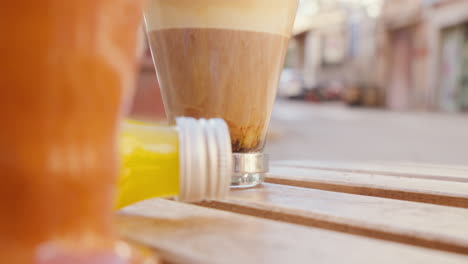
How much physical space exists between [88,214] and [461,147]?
2.36 metres

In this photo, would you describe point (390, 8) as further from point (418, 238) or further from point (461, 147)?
point (418, 238)

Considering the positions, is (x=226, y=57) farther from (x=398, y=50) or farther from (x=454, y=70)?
(x=398, y=50)

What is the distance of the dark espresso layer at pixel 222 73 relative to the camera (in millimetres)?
419

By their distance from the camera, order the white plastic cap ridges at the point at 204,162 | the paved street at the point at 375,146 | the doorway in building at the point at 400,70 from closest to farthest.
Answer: the white plastic cap ridges at the point at 204,162, the paved street at the point at 375,146, the doorway in building at the point at 400,70

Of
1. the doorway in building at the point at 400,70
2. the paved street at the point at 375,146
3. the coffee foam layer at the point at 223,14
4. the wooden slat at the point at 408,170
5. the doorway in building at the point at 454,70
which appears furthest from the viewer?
the doorway in building at the point at 400,70

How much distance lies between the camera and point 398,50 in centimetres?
680

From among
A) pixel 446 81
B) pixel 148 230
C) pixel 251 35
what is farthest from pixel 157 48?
pixel 446 81

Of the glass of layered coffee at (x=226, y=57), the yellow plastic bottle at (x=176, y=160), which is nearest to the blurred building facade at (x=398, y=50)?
the glass of layered coffee at (x=226, y=57)

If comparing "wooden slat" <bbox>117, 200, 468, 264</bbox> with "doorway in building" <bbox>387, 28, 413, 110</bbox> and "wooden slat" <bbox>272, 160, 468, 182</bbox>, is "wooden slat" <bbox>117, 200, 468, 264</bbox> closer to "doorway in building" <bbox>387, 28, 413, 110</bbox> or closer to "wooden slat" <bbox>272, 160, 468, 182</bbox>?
"wooden slat" <bbox>272, 160, 468, 182</bbox>

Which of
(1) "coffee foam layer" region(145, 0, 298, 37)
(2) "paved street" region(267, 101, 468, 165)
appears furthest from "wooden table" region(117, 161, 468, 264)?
(2) "paved street" region(267, 101, 468, 165)

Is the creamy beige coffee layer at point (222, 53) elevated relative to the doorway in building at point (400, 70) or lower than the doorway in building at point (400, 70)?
lower

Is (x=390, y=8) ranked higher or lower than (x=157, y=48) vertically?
higher

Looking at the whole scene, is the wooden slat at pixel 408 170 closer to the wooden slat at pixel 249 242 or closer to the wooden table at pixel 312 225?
the wooden table at pixel 312 225

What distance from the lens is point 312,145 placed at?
253 centimetres
